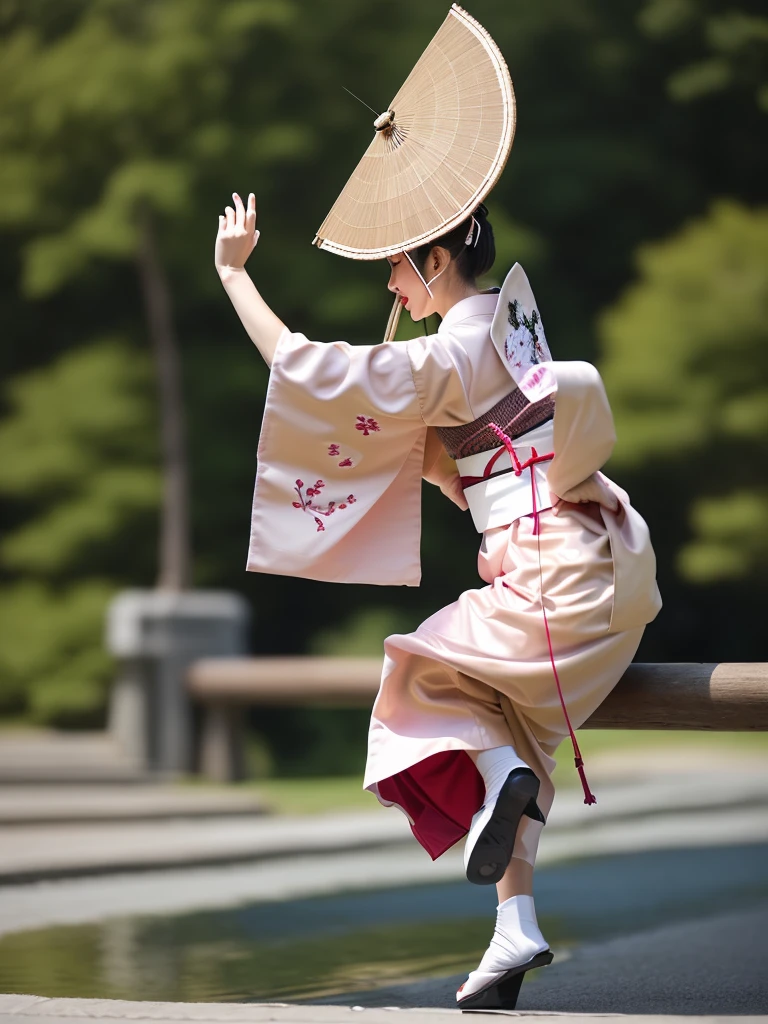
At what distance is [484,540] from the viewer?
2.32 metres

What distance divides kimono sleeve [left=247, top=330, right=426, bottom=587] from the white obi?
0.36 feet

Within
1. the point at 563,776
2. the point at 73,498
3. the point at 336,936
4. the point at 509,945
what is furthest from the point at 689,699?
the point at 73,498

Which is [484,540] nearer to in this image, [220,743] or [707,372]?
[220,743]

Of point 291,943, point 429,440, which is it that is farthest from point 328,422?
point 291,943

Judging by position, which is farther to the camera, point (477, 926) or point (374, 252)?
point (477, 926)

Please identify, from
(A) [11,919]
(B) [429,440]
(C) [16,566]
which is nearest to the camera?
(B) [429,440]

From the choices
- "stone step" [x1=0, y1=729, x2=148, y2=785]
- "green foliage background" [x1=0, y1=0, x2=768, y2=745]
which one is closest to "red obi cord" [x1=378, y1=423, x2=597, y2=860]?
"stone step" [x1=0, y1=729, x2=148, y2=785]

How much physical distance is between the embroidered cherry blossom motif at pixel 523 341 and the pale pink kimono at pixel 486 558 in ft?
0.10

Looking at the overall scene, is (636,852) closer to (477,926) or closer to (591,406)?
(477,926)

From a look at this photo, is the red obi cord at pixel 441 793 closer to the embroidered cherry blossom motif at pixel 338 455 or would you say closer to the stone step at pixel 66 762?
the embroidered cherry blossom motif at pixel 338 455

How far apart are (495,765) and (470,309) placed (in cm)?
75

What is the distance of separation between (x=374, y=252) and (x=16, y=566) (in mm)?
7450

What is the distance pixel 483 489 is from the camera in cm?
231

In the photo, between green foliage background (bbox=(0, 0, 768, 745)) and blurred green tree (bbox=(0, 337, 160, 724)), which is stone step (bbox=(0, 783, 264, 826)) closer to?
green foliage background (bbox=(0, 0, 768, 745))
